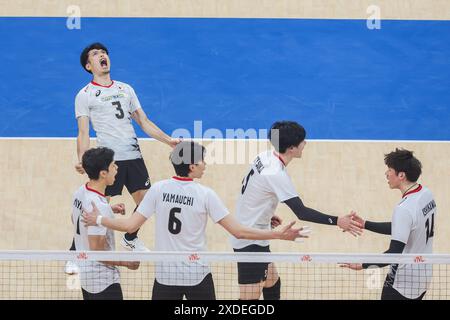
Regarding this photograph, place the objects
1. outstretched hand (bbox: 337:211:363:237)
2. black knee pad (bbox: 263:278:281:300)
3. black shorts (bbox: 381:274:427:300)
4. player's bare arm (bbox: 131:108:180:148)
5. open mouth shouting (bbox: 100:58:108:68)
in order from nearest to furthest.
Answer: black shorts (bbox: 381:274:427:300), outstretched hand (bbox: 337:211:363:237), black knee pad (bbox: 263:278:281:300), player's bare arm (bbox: 131:108:180:148), open mouth shouting (bbox: 100:58:108:68)

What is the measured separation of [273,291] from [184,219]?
94.4 inches

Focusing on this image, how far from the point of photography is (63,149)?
53.7 ft

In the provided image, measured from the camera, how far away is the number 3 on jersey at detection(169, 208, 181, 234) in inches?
378

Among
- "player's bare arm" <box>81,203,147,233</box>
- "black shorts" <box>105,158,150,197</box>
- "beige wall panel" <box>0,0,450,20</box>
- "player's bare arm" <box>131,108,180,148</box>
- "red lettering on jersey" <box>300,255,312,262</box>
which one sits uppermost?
"beige wall panel" <box>0,0,450,20</box>

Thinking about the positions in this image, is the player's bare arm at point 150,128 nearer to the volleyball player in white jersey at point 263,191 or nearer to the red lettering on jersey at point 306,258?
the volleyball player in white jersey at point 263,191

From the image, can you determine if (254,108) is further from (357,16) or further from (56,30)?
(56,30)

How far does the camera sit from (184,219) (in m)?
9.62

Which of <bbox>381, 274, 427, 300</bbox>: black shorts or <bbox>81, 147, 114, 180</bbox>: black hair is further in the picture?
<bbox>381, 274, 427, 300</bbox>: black shorts

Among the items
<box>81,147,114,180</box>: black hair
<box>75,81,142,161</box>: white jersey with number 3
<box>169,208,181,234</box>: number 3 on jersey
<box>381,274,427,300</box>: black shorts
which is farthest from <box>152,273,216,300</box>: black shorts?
<box>75,81,142,161</box>: white jersey with number 3

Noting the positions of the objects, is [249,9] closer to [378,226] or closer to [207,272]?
[378,226]

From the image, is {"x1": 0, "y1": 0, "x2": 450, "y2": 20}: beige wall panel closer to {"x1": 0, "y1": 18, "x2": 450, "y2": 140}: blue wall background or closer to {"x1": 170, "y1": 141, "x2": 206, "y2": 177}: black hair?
{"x1": 0, "y1": 18, "x2": 450, "y2": 140}: blue wall background

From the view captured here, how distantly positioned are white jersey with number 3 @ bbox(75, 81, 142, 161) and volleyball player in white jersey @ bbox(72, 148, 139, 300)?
355 cm

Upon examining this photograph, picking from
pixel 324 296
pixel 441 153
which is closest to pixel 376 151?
pixel 441 153

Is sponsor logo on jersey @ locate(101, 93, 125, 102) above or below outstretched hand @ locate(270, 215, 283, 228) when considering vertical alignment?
above
